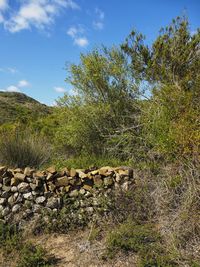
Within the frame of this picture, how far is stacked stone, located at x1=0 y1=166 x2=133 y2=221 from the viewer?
195 inches

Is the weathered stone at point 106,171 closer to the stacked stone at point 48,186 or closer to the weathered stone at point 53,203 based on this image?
the stacked stone at point 48,186

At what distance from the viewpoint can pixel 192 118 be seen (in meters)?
5.12

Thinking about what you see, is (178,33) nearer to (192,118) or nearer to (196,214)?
(192,118)

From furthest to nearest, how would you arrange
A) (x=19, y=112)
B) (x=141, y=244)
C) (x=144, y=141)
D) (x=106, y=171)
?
(x=19, y=112) → (x=144, y=141) → (x=106, y=171) → (x=141, y=244)

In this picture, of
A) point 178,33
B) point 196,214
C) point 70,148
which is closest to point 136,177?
point 196,214

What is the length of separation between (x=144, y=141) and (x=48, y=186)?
237 cm

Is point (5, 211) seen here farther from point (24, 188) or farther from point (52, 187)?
point (52, 187)

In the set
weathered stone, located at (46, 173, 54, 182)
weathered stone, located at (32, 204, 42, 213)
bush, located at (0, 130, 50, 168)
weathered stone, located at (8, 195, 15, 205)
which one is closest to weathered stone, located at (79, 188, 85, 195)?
weathered stone, located at (46, 173, 54, 182)

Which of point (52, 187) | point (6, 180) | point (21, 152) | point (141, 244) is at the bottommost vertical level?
point (141, 244)

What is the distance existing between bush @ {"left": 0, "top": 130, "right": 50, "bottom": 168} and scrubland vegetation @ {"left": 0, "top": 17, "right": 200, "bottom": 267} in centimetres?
2

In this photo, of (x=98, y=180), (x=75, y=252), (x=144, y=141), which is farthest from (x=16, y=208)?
(x=144, y=141)

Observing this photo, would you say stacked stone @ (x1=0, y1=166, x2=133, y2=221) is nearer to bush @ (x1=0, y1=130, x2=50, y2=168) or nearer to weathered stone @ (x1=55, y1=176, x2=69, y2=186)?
weathered stone @ (x1=55, y1=176, x2=69, y2=186)

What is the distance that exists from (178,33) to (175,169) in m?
6.34

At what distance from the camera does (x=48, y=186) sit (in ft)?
16.7
